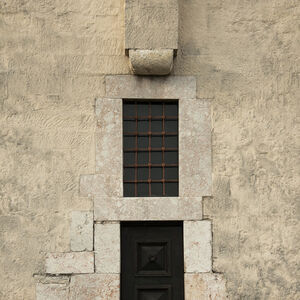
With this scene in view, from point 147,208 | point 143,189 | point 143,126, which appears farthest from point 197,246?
point 143,126

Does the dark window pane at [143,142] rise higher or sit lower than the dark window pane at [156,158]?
higher

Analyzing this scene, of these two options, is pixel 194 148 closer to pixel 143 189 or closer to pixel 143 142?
pixel 143 142

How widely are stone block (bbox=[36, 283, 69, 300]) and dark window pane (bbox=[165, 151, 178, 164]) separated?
149 cm

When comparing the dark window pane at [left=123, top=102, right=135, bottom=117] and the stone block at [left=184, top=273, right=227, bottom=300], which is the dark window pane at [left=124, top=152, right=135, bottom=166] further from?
the stone block at [left=184, top=273, right=227, bottom=300]

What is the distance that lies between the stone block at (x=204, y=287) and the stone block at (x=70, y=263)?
2.93 feet

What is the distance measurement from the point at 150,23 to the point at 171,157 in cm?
127

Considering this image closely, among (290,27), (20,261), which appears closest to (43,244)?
(20,261)

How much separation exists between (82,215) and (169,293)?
1092mm

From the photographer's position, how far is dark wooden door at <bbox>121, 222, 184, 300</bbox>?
5664 mm

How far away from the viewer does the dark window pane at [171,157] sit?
5801 mm

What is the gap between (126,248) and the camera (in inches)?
225

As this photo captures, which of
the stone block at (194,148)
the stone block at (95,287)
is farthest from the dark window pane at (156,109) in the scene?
the stone block at (95,287)

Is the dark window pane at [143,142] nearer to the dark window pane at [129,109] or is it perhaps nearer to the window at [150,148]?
the window at [150,148]

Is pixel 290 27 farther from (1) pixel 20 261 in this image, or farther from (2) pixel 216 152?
(1) pixel 20 261
